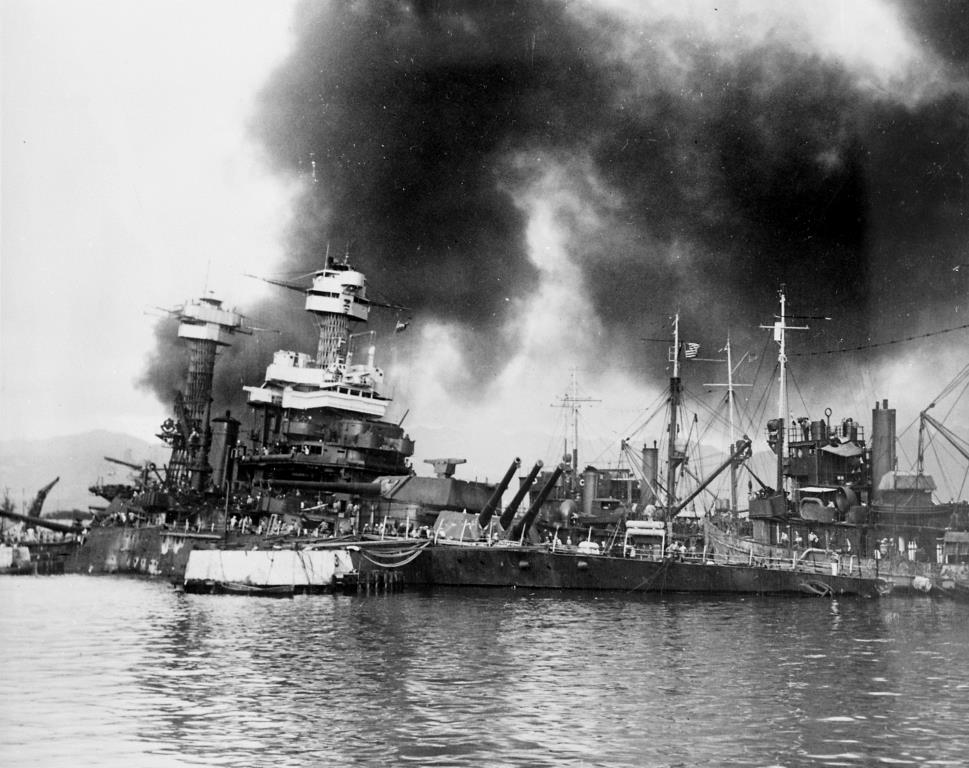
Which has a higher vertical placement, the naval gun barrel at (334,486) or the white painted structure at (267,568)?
the naval gun barrel at (334,486)

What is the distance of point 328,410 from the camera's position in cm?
6181

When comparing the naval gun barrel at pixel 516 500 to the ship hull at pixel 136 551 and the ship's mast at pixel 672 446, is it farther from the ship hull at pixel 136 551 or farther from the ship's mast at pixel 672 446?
the ship hull at pixel 136 551

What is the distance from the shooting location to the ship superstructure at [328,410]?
55.9 meters

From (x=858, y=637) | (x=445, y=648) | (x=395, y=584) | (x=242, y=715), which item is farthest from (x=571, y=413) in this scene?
(x=242, y=715)

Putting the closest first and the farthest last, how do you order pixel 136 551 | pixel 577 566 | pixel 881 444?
pixel 577 566, pixel 136 551, pixel 881 444

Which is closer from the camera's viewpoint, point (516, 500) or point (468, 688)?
point (468, 688)

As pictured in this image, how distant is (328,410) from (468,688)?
47.4m

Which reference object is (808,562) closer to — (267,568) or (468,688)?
(267,568)

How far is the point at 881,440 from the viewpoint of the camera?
5194 cm

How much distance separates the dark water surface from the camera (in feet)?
37.9

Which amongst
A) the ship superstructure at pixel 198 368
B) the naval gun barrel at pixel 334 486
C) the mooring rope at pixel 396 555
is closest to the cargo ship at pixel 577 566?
the mooring rope at pixel 396 555

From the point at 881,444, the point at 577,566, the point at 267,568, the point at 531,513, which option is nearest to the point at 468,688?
the point at 267,568

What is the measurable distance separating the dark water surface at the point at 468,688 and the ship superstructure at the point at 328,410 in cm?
2716

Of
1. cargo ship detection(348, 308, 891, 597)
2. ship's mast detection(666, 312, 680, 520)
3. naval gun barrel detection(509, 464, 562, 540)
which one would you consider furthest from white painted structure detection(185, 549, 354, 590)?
ship's mast detection(666, 312, 680, 520)
